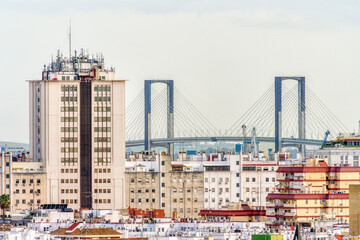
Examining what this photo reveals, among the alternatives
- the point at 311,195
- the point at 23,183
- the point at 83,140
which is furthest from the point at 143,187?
the point at 311,195

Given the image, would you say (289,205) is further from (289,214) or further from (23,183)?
(23,183)

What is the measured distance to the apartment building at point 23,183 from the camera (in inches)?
5694

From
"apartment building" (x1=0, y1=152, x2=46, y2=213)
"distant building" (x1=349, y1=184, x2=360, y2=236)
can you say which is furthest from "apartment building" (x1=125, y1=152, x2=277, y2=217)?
"distant building" (x1=349, y1=184, x2=360, y2=236)

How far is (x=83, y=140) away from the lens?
479 ft

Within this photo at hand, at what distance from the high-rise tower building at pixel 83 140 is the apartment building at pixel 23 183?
0.67m

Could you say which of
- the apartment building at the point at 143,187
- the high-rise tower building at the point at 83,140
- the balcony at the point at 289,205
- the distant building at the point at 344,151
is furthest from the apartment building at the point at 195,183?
the balcony at the point at 289,205

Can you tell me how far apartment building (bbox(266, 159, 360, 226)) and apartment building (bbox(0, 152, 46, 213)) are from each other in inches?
1060

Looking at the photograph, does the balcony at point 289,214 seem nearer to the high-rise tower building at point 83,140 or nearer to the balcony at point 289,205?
the balcony at point 289,205

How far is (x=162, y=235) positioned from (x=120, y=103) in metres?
36.8

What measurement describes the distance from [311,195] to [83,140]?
2919 centimetres

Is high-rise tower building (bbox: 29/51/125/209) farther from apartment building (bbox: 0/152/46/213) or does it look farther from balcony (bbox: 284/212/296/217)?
balcony (bbox: 284/212/296/217)

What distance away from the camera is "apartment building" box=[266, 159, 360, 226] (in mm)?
120750

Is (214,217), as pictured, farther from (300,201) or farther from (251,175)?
(251,175)

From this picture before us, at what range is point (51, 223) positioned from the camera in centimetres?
12088
